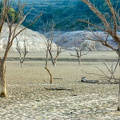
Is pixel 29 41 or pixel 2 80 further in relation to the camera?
pixel 29 41

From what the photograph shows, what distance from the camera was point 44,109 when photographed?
27.5 feet

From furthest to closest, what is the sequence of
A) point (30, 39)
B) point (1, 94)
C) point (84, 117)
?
point (30, 39), point (1, 94), point (84, 117)

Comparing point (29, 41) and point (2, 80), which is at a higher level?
point (29, 41)

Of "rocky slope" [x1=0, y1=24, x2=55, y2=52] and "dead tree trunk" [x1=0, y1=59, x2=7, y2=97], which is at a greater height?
"rocky slope" [x1=0, y1=24, x2=55, y2=52]

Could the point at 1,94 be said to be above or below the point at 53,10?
below

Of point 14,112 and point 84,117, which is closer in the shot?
point 84,117

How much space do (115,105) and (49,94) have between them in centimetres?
309

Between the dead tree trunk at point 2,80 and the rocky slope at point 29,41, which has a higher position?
the rocky slope at point 29,41

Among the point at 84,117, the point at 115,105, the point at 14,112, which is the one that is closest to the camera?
the point at 84,117

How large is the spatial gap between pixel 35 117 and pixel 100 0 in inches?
3425

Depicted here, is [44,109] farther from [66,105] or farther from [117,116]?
[117,116]

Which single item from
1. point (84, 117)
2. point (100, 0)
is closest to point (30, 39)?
point (100, 0)

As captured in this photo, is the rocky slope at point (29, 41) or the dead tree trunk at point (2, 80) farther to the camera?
the rocky slope at point (29, 41)

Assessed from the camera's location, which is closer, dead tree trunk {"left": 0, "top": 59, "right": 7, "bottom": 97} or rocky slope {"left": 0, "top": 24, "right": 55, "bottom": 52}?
dead tree trunk {"left": 0, "top": 59, "right": 7, "bottom": 97}
